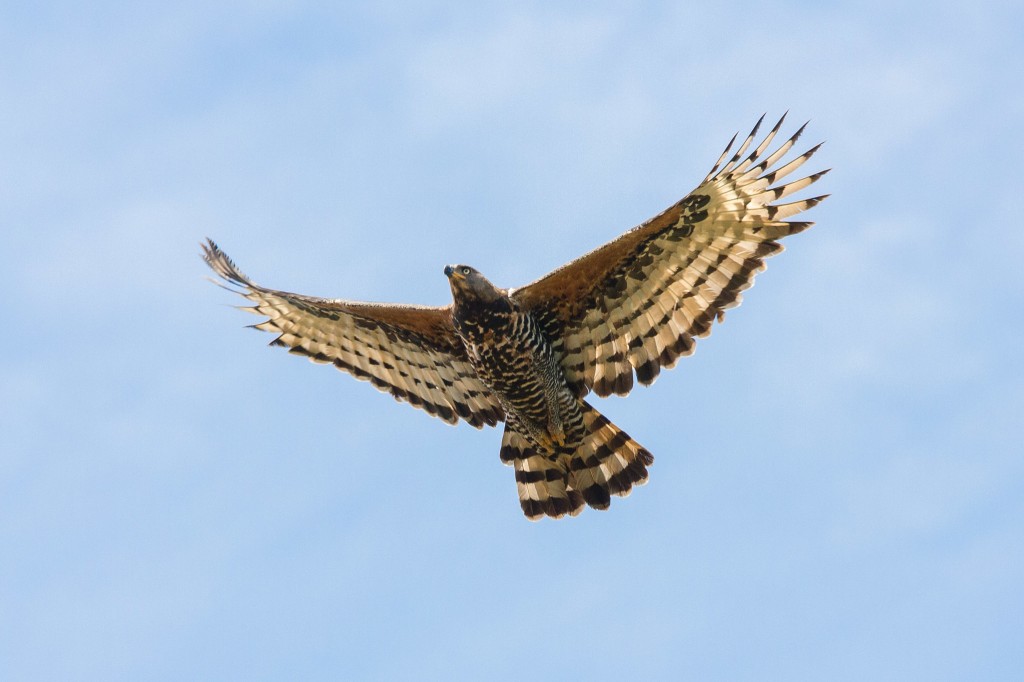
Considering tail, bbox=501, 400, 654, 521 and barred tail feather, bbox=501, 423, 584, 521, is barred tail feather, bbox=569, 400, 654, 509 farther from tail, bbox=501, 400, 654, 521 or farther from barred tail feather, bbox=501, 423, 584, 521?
barred tail feather, bbox=501, 423, 584, 521

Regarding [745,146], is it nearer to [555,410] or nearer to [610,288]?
[610,288]

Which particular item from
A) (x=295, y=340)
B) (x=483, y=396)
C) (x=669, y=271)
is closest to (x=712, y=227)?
(x=669, y=271)

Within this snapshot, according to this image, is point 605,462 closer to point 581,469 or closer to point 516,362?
point 581,469

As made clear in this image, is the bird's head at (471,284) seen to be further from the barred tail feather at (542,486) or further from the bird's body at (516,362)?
the barred tail feather at (542,486)

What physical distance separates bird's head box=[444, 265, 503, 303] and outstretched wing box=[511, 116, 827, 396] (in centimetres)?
40

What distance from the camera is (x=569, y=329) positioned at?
1375 cm

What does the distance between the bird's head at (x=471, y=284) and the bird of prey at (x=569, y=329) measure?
1 cm

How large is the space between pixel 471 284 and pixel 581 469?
2303mm

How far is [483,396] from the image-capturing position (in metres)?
14.4

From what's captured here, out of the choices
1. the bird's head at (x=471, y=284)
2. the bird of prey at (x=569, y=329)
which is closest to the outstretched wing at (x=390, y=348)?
the bird of prey at (x=569, y=329)

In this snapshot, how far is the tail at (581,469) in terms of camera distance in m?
14.1

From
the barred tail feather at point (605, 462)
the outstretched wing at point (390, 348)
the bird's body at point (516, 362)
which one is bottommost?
the barred tail feather at point (605, 462)

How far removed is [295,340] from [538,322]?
8.60 feet

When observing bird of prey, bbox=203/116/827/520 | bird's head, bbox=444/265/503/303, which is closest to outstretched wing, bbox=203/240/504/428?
bird of prey, bbox=203/116/827/520
